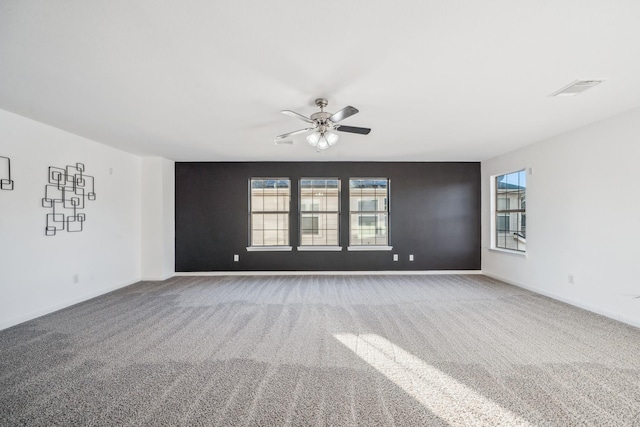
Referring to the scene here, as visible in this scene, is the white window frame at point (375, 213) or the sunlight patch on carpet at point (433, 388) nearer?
the sunlight patch on carpet at point (433, 388)

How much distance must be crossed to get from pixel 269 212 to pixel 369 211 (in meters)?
2.18

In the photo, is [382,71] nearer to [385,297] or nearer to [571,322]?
[385,297]

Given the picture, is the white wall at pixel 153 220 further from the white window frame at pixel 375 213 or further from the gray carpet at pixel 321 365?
the white window frame at pixel 375 213

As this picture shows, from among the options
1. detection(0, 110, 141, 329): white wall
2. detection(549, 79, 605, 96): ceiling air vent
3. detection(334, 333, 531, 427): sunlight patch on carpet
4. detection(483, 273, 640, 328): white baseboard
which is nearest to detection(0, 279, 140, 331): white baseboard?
detection(0, 110, 141, 329): white wall

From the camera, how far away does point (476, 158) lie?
5715 millimetres

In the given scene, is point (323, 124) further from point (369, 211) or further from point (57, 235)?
point (57, 235)

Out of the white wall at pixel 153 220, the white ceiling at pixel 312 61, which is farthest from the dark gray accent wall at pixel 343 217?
the white ceiling at pixel 312 61

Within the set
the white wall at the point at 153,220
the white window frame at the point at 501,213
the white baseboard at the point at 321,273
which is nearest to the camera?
the white window frame at the point at 501,213

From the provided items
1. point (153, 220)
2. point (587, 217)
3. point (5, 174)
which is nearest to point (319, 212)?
point (153, 220)

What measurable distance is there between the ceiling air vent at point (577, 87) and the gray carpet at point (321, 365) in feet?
7.84

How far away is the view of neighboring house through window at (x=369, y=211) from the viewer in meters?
6.14

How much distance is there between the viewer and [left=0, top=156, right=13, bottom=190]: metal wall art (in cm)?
313

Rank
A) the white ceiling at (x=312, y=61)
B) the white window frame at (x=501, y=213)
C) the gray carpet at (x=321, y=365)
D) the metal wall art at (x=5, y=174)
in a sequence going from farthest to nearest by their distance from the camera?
the white window frame at (x=501, y=213), the metal wall art at (x=5, y=174), the gray carpet at (x=321, y=365), the white ceiling at (x=312, y=61)

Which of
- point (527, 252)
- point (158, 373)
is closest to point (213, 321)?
point (158, 373)
